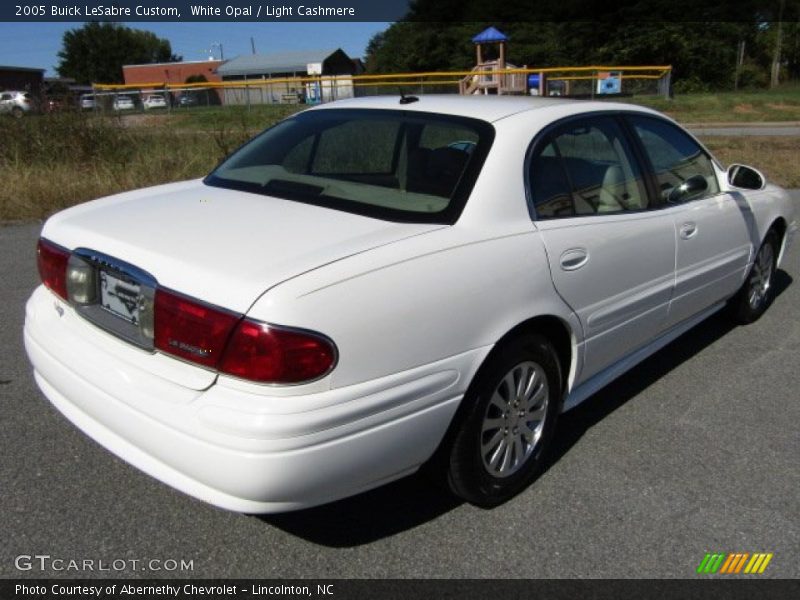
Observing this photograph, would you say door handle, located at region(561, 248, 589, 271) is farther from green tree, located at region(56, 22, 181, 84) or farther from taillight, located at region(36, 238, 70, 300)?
green tree, located at region(56, 22, 181, 84)

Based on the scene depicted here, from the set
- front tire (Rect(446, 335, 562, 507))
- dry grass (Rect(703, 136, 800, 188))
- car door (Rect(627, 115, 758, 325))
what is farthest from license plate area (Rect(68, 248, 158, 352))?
dry grass (Rect(703, 136, 800, 188))

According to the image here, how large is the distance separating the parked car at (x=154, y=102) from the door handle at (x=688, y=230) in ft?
82.3

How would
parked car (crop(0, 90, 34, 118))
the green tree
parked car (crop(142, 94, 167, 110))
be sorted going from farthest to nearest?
1. the green tree
2. parked car (crop(142, 94, 167, 110))
3. parked car (crop(0, 90, 34, 118))

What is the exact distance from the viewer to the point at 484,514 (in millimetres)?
2820

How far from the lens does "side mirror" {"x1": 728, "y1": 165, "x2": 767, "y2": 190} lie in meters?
4.31

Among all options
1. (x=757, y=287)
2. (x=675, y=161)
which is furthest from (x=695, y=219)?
(x=757, y=287)

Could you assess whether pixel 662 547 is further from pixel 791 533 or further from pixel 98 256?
pixel 98 256

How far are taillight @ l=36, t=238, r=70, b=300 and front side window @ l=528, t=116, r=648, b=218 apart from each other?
1826mm

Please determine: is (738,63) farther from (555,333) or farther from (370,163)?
(555,333)

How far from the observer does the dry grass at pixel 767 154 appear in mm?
11492
